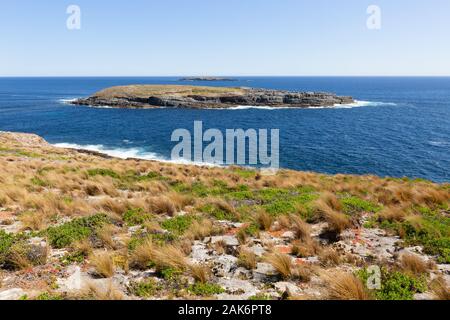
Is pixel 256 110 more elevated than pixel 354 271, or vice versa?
pixel 256 110

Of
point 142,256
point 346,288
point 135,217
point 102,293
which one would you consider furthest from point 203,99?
point 346,288

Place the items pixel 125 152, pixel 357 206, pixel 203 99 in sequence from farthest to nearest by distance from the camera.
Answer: pixel 203 99
pixel 125 152
pixel 357 206

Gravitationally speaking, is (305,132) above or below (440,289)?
above

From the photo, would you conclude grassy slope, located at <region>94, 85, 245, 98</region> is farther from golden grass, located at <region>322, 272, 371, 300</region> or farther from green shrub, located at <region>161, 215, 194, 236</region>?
golden grass, located at <region>322, 272, 371, 300</region>

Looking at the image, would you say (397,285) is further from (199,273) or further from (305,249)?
(199,273)

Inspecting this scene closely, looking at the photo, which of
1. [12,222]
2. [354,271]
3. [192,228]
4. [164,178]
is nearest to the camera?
[354,271]

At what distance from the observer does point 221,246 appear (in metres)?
9.16

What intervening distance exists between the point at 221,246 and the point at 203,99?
400 feet

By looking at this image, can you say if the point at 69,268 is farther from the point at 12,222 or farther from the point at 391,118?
the point at 391,118

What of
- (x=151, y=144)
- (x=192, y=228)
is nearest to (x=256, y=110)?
(x=151, y=144)

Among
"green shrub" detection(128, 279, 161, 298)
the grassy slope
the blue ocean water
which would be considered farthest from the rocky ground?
the grassy slope

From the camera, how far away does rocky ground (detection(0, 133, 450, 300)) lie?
22.7ft
